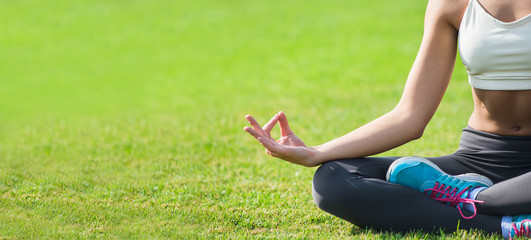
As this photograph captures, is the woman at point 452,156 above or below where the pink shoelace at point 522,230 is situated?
above

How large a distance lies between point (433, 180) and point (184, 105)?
24.4 feet

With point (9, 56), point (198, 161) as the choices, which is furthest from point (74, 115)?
point (9, 56)

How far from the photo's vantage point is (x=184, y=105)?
10836 mm

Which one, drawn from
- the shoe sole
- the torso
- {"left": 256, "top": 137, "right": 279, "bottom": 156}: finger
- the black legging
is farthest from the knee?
the torso

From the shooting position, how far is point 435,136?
7.33m

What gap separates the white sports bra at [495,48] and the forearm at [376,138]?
47 cm

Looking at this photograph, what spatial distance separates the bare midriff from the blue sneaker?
305 millimetres

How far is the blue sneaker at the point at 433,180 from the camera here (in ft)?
12.2

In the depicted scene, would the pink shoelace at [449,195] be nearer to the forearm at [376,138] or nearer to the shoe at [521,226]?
the shoe at [521,226]

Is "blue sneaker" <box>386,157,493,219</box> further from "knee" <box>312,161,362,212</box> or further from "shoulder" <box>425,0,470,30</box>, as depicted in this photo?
"shoulder" <box>425,0,470,30</box>

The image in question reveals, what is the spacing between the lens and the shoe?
139 inches

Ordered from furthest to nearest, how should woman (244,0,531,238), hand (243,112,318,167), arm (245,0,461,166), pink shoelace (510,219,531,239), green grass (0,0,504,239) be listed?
green grass (0,0,504,239)
arm (245,0,461,166)
hand (243,112,318,167)
woman (244,0,531,238)
pink shoelace (510,219,531,239)

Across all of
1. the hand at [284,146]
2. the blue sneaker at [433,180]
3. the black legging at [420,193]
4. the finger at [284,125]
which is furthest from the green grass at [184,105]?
the finger at [284,125]

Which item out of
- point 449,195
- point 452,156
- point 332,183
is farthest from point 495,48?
point 332,183
